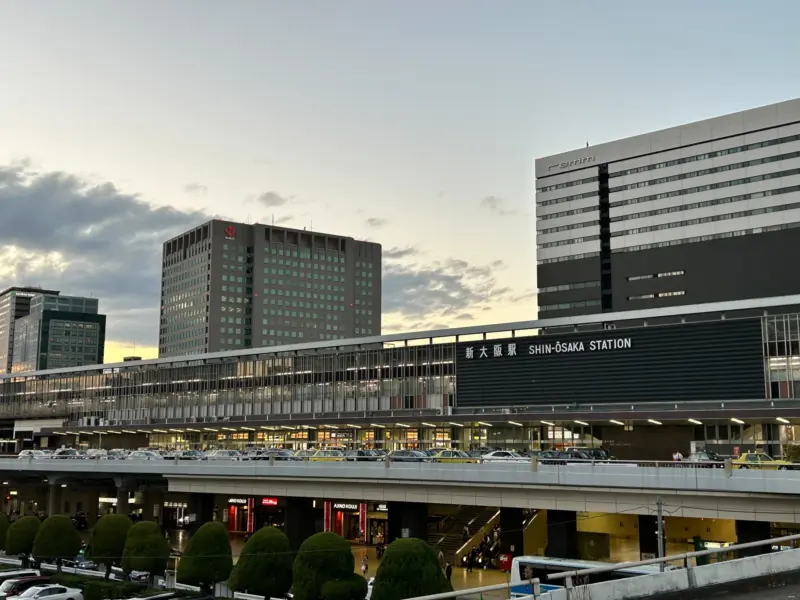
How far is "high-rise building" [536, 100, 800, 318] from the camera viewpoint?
13862 centimetres

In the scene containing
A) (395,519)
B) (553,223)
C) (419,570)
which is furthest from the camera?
(553,223)

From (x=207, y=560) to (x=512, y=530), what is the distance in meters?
20.0

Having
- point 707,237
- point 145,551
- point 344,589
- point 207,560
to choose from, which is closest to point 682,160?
point 707,237

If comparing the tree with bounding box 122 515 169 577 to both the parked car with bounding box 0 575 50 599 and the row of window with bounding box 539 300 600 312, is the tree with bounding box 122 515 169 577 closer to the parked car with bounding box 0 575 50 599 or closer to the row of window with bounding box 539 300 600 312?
the parked car with bounding box 0 575 50 599

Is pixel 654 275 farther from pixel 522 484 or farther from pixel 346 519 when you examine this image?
pixel 522 484

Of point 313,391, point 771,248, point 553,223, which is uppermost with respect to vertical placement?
point 553,223

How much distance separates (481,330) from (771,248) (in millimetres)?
64658

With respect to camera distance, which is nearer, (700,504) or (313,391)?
(700,504)

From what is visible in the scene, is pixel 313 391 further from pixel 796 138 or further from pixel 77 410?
pixel 796 138

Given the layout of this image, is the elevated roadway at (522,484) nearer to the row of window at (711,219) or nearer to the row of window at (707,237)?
the row of window at (707,237)

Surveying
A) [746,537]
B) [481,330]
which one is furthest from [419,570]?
[481,330]

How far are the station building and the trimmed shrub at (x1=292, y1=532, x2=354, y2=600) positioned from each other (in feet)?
163

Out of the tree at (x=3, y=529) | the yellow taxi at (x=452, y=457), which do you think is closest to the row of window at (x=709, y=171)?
the yellow taxi at (x=452, y=457)

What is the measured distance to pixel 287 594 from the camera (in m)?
45.4
